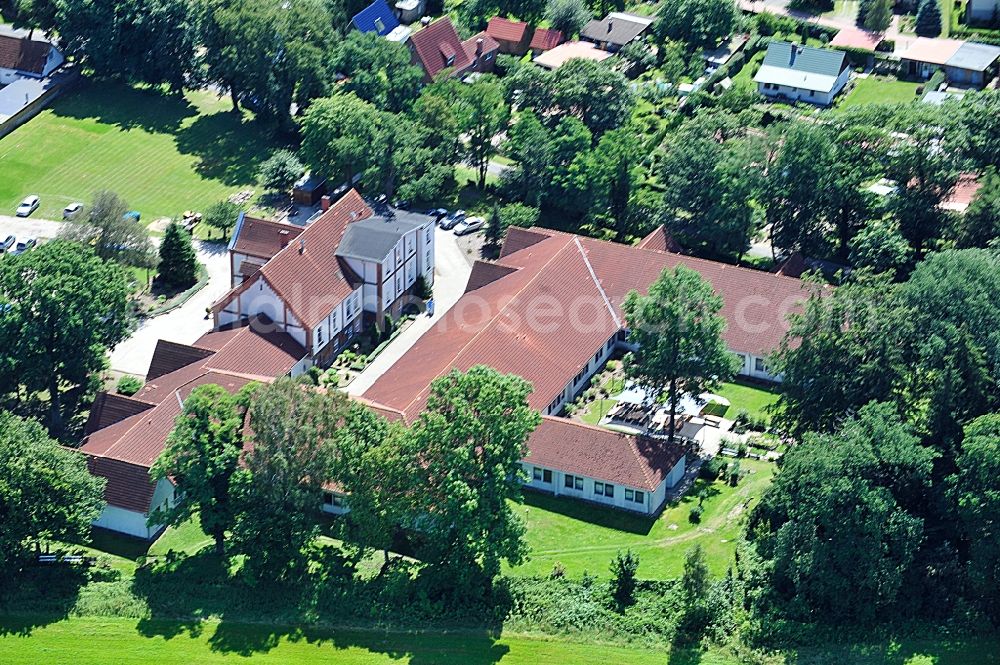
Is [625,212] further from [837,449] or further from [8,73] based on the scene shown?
[8,73]

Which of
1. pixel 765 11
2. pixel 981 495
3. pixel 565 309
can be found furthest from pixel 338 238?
pixel 765 11

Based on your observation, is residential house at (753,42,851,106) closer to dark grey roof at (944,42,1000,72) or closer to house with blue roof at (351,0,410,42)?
dark grey roof at (944,42,1000,72)

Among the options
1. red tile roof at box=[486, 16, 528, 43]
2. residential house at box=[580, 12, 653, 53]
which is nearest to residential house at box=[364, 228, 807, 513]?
residential house at box=[580, 12, 653, 53]

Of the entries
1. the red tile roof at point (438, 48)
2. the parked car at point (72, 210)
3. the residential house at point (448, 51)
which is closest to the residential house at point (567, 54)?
the residential house at point (448, 51)

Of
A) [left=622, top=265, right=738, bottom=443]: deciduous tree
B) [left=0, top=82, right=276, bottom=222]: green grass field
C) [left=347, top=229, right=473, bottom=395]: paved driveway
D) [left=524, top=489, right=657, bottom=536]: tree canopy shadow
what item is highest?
[left=622, top=265, right=738, bottom=443]: deciduous tree

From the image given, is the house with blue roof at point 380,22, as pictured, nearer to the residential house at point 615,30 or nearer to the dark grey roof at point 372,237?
the residential house at point 615,30

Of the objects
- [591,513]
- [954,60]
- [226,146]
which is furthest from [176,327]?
[954,60]
